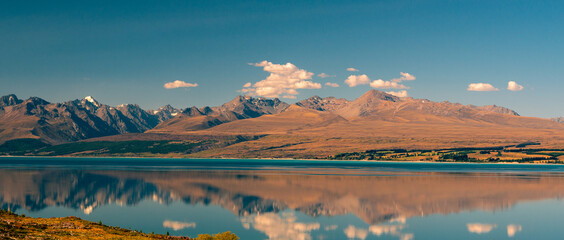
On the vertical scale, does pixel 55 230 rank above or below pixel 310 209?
above

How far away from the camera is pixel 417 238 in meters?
64.2

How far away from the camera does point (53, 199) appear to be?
4060 inches

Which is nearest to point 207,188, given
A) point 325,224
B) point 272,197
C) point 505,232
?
point 272,197

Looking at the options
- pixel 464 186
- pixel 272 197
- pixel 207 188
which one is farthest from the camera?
pixel 464 186

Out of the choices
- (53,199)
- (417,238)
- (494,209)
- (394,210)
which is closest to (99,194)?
(53,199)

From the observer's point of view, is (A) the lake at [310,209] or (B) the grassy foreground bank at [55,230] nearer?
(B) the grassy foreground bank at [55,230]

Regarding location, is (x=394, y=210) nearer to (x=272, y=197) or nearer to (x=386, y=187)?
(x=272, y=197)

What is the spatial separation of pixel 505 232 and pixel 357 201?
3792cm

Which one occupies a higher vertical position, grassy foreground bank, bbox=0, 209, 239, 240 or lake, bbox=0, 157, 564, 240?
grassy foreground bank, bbox=0, 209, 239, 240

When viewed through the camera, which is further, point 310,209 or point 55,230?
point 310,209

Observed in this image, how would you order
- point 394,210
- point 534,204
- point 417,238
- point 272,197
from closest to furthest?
point 417,238 < point 394,210 < point 534,204 < point 272,197

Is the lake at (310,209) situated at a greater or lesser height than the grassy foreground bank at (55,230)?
lesser

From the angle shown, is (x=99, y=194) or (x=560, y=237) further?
(x=99, y=194)

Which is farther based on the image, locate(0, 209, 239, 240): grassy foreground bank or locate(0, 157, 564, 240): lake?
locate(0, 157, 564, 240): lake
